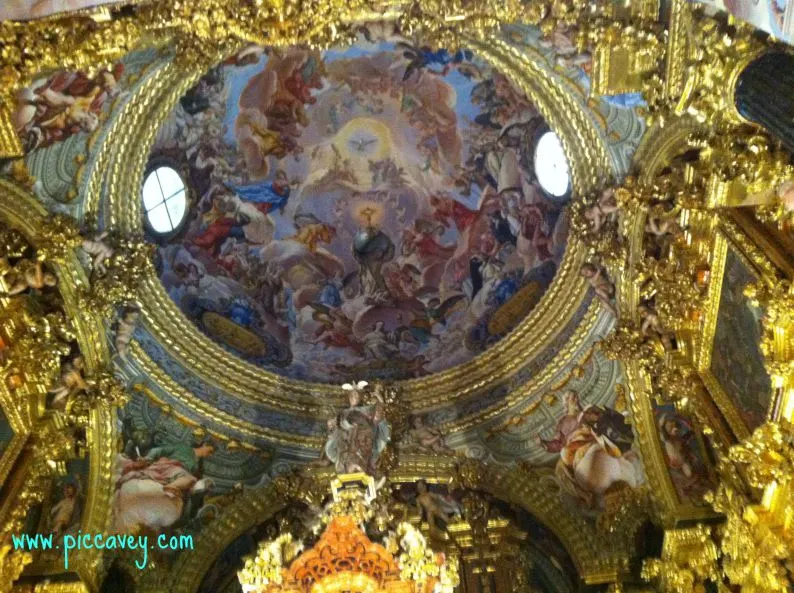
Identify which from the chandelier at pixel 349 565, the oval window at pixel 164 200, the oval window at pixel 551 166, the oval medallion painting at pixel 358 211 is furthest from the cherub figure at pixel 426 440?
the oval window at pixel 164 200

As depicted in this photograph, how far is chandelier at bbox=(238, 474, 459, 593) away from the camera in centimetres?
1053

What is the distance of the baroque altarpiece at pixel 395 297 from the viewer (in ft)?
33.3

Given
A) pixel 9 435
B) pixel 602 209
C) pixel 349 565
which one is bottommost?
pixel 349 565

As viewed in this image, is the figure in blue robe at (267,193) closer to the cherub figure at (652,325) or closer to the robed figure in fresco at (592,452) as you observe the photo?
the robed figure in fresco at (592,452)

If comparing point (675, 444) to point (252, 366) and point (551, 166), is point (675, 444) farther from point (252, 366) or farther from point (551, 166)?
point (252, 366)

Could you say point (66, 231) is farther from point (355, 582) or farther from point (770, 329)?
point (770, 329)

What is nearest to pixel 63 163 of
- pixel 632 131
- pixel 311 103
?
pixel 311 103

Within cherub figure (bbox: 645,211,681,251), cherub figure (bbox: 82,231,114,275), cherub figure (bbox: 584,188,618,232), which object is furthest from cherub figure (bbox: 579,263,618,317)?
cherub figure (bbox: 82,231,114,275)

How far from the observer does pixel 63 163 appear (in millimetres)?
11945

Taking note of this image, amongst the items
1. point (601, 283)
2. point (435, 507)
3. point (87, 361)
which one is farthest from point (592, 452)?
point (87, 361)

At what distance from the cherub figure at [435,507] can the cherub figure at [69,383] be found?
4.59 m

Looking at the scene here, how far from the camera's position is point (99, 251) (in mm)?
12461

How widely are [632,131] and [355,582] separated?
19.4ft

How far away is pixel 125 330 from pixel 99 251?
1.19m
